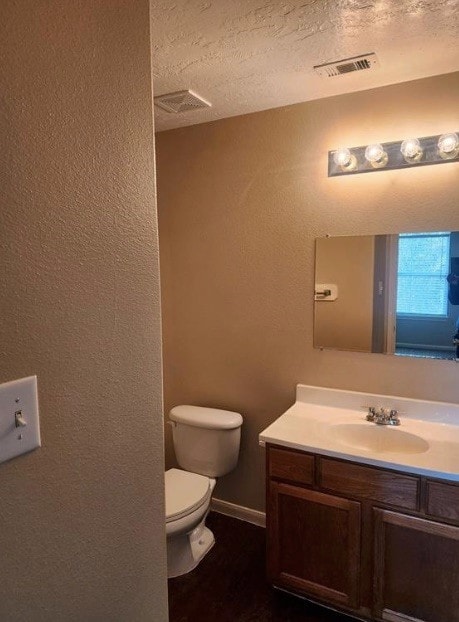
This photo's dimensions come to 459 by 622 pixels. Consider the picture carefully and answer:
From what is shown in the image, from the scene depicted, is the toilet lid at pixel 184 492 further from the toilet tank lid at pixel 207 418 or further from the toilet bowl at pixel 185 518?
the toilet tank lid at pixel 207 418

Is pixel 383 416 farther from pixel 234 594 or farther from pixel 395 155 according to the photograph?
pixel 395 155

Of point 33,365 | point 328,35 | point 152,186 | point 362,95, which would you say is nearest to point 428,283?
point 362,95

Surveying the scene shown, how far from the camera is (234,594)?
6.43ft

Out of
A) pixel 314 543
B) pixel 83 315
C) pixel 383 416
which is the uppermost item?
pixel 83 315

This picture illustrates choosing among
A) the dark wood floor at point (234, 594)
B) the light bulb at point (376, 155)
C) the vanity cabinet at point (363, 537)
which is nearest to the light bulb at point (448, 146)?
the light bulb at point (376, 155)

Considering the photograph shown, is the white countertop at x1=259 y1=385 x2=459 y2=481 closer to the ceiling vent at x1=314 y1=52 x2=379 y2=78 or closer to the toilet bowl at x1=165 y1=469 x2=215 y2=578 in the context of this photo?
the toilet bowl at x1=165 y1=469 x2=215 y2=578

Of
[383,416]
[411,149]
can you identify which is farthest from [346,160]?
[383,416]

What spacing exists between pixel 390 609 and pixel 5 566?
5.34 ft

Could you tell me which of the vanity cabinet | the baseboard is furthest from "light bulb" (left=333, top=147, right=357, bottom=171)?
the baseboard

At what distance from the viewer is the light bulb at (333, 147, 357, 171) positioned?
2.01 m

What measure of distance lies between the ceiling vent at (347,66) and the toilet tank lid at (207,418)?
1743mm

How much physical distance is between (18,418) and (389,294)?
1.78 meters

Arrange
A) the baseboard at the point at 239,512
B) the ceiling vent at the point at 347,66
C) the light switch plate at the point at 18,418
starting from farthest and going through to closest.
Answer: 1. the baseboard at the point at 239,512
2. the ceiling vent at the point at 347,66
3. the light switch plate at the point at 18,418

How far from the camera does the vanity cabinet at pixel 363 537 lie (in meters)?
1.55
